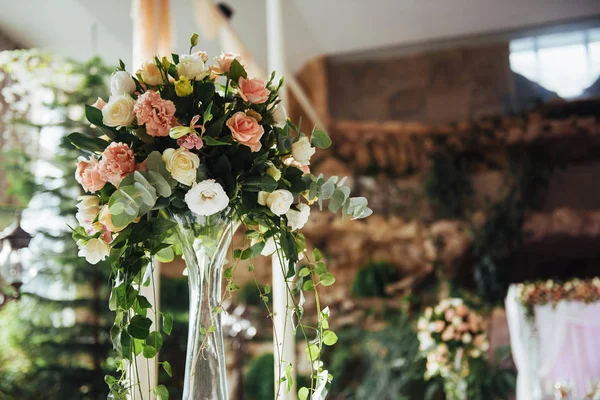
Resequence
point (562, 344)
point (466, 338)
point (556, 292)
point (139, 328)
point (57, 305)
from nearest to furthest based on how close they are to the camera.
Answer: point (139, 328) → point (57, 305) → point (466, 338) → point (562, 344) → point (556, 292)

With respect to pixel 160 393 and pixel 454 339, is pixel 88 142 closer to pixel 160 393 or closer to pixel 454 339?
pixel 160 393

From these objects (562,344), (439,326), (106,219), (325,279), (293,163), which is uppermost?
(293,163)

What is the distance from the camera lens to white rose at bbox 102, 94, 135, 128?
1017 millimetres

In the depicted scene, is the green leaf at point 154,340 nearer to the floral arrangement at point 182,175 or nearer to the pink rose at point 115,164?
the floral arrangement at point 182,175

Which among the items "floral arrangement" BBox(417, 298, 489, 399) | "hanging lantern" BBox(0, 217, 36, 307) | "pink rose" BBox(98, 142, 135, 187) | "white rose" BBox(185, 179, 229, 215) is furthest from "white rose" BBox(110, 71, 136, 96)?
"floral arrangement" BBox(417, 298, 489, 399)

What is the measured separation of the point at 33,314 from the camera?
3064mm

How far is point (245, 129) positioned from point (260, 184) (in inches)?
4.2

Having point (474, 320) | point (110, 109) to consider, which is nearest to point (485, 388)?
point (474, 320)

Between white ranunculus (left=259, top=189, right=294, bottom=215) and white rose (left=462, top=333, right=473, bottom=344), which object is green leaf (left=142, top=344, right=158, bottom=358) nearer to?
white ranunculus (left=259, top=189, right=294, bottom=215)

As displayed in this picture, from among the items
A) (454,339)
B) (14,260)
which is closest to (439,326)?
(454,339)

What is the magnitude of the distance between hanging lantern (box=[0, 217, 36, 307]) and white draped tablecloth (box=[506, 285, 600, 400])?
4.21 metres

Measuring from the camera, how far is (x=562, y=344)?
212 inches

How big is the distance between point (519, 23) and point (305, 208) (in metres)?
6.57

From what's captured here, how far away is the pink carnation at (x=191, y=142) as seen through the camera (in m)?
1.01
